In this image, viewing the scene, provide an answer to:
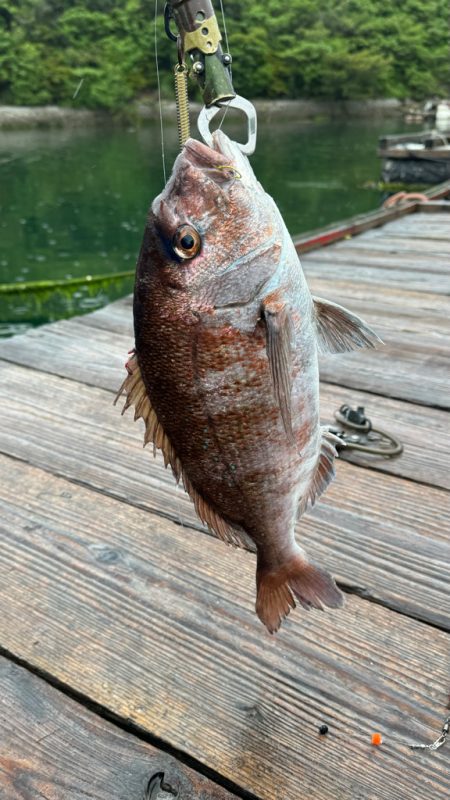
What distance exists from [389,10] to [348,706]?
74.2 m

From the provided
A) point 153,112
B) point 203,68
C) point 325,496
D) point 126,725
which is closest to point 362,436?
point 325,496

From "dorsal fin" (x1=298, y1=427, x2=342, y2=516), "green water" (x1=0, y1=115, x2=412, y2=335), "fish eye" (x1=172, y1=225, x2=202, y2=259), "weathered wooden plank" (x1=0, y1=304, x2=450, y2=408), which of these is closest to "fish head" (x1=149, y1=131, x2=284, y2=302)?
"fish eye" (x1=172, y1=225, x2=202, y2=259)

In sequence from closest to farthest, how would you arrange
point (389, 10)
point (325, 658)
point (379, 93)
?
point (325, 658)
point (379, 93)
point (389, 10)

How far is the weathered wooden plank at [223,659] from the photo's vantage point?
156cm

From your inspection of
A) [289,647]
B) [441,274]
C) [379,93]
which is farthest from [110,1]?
[289,647]

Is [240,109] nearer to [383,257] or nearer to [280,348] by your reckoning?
[280,348]

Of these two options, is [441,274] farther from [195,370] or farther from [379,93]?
[379,93]

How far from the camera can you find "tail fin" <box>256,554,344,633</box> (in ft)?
4.91

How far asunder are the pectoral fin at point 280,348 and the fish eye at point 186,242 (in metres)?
0.18

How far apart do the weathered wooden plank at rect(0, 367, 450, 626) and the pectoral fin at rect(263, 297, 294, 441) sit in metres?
0.99

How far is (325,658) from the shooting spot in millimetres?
1826

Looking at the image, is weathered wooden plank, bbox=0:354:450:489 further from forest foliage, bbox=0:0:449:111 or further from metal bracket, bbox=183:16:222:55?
forest foliage, bbox=0:0:449:111

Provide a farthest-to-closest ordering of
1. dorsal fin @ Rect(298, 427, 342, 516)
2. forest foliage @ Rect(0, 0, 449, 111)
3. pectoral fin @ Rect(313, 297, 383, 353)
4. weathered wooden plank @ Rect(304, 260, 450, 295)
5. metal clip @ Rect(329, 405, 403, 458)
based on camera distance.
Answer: forest foliage @ Rect(0, 0, 449, 111)
weathered wooden plank @ Rect(304, 260, 450, 295)
metal clip @ Rect(329, 405, 403, 458)
dorsal fin @ Rect(298, 427, 342, 516)
pectoral fin @ Rect(313, 297, 383, 353)

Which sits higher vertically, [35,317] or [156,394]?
[156,394]
